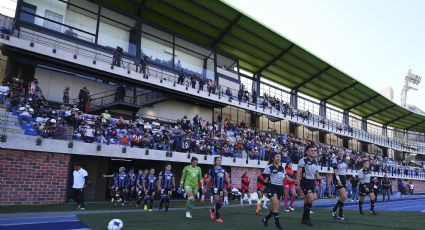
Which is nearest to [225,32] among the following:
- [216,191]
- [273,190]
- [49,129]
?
[49,129]

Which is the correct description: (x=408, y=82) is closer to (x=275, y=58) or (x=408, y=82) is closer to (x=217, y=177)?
(x=275, y=58)

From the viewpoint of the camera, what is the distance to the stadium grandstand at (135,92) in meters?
16.4

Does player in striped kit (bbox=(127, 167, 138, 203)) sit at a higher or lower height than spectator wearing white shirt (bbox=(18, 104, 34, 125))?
lower

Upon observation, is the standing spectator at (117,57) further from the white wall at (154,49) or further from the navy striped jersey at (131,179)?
the navy striped jersey at (131,179)

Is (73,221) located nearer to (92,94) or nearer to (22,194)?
(22,194)

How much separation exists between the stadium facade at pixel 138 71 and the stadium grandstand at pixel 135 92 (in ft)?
0.26

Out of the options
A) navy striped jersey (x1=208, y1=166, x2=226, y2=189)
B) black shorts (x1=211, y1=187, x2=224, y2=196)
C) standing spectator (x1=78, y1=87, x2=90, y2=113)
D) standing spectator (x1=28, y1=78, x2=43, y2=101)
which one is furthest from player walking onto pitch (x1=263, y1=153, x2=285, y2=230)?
standing spectator (x1=78, y1=87, x2=90, y2=113)

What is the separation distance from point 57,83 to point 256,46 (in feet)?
66.0

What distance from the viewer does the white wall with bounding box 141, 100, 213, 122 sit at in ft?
90.6

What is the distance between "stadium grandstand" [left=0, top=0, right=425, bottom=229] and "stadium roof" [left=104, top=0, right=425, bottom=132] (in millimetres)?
146

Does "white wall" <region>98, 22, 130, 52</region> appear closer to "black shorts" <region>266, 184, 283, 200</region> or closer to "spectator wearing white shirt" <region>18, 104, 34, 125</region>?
"spectator wearing white shirt" <region>18, 104, 34, 125</region>

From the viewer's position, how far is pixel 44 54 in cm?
2075

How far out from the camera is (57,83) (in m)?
23.0

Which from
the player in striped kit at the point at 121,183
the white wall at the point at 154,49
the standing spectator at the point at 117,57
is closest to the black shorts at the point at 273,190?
the player in striped kit at the point at 121,183
